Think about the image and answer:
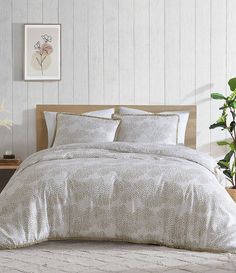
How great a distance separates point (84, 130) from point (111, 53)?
0.97m

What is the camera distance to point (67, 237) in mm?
3775

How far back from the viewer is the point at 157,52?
625cm

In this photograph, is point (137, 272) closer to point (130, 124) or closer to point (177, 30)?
point (130, 124)

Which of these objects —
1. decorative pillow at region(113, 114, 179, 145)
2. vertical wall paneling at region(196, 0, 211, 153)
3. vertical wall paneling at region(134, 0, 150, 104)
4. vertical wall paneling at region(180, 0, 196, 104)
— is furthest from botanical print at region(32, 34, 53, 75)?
vertical wall paneling at region(196, 0, 211, 153)

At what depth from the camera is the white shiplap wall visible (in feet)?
20.4

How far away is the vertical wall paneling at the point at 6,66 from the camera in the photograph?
20.4 feet

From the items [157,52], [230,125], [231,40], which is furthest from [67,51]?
[230,125]

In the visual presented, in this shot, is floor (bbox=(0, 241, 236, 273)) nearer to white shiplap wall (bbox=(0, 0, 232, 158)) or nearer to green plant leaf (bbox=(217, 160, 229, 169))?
green plant leaf (bbox=(217, 160, 229, 169))

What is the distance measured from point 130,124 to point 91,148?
976mm

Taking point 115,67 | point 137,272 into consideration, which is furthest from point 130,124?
point 137,272

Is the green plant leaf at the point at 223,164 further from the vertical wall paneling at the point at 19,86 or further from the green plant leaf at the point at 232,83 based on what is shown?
the vertical wall paneling at the point at 19,86

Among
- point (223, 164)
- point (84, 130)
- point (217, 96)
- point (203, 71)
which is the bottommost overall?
point (223, 164)

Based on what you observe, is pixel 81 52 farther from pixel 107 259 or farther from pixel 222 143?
pixel 107 259

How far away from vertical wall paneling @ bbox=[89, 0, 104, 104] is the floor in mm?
2630
